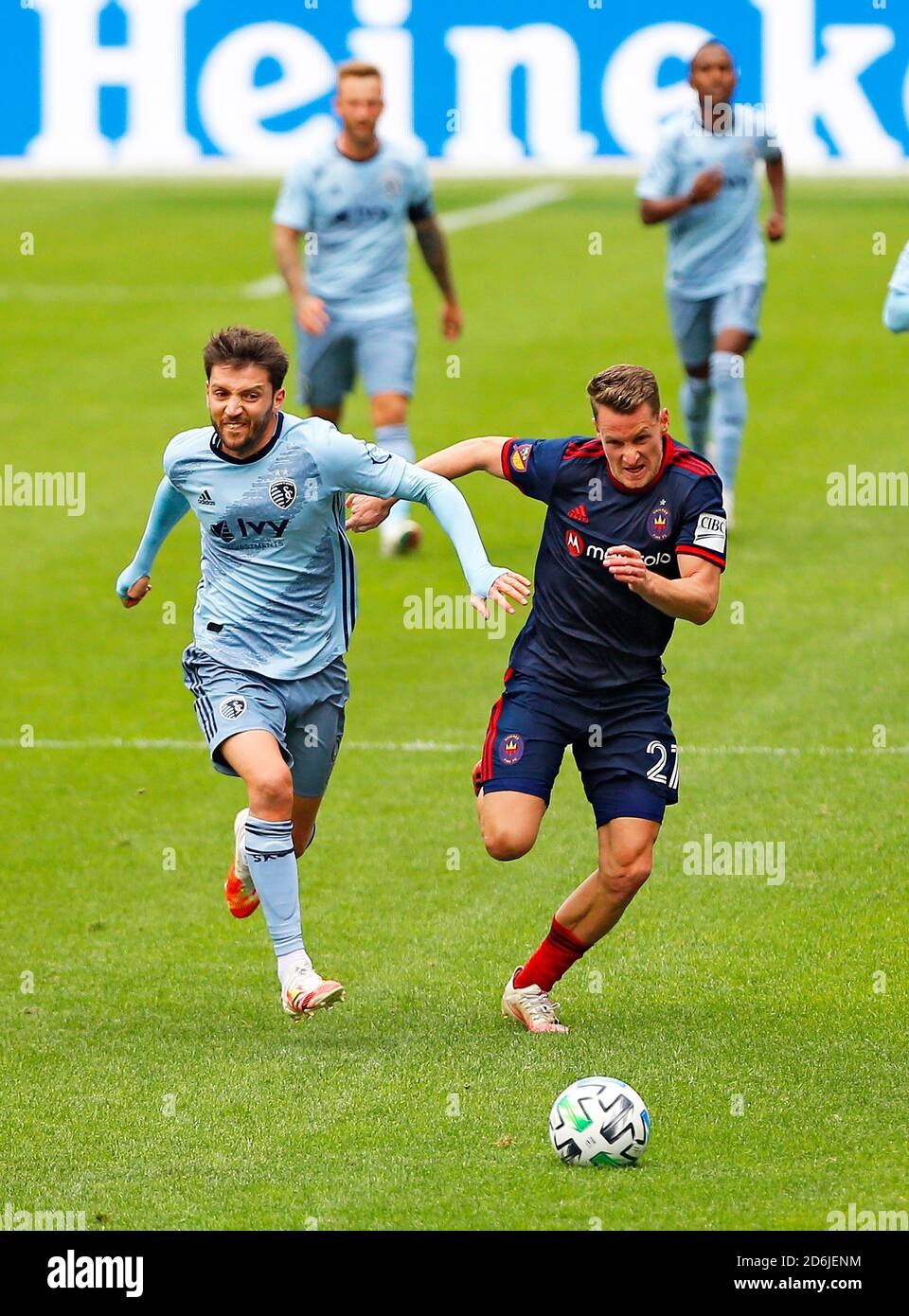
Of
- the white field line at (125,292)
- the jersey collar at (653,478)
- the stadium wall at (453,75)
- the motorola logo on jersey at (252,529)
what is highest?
the stadium wall at (453,75)

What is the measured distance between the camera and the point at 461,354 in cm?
2189

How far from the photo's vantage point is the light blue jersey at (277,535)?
7180 millimetres

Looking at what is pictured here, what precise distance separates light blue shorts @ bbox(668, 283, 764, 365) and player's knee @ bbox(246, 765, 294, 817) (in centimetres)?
805

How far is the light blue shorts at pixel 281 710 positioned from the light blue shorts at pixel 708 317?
7.46 metres

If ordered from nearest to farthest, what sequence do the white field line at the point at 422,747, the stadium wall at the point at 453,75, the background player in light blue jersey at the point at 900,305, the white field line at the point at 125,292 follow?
the background player in light blue jersey at the point at 900,305
the white field line at the point at 422,747
the stadium wall at the point at 453,75
the white field line at the point at 125,292

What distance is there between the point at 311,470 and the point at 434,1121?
2219 millimetres

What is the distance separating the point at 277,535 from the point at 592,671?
1155 millimetres

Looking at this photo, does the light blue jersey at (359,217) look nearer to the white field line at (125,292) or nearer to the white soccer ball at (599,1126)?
the white soccer ball at (599,1126)

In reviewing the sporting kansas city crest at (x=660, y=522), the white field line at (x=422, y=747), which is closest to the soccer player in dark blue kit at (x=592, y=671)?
the sporting kansas city crest at (x=660, y=522)

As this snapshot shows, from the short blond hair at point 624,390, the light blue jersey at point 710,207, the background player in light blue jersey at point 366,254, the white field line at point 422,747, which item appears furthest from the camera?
the light blue jersey at point 710,207

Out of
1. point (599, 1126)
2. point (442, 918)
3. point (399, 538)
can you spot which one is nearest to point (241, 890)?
point (442, 918)

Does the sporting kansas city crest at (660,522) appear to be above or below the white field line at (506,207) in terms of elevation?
below

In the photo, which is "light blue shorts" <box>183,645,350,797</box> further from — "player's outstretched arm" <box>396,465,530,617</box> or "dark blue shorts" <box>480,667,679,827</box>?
"player's outstretched arm" <box>396,465,530,617</box>
